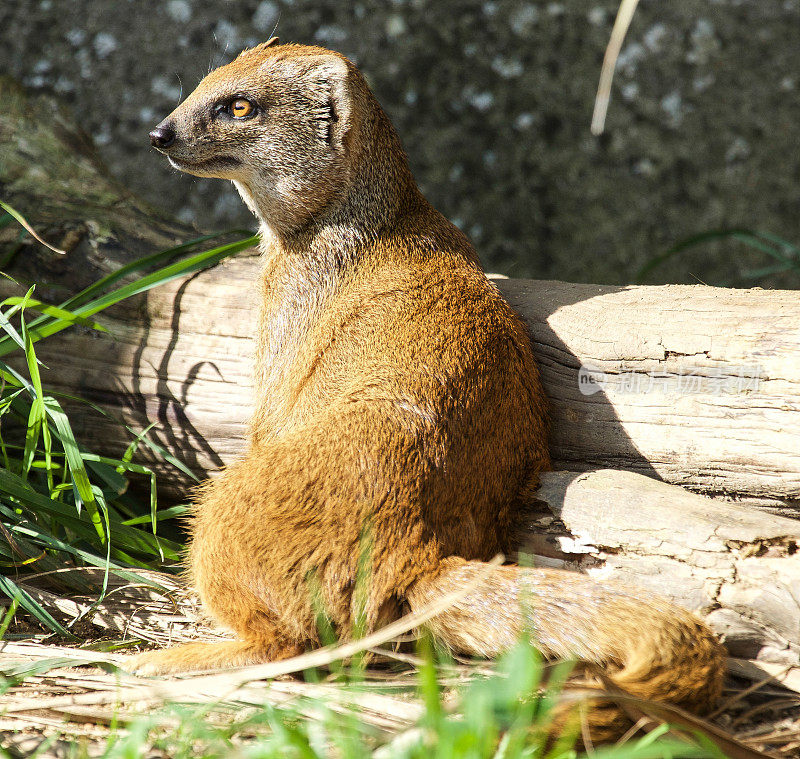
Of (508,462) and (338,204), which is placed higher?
(338,204)

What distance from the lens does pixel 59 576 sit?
91.6 inches

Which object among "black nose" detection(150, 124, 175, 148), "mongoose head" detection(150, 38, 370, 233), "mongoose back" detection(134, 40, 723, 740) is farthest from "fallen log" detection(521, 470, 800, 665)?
"black nose" detection(150, 124, 175, 148)

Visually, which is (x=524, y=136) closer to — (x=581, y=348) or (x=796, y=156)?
(x=796, y=156)

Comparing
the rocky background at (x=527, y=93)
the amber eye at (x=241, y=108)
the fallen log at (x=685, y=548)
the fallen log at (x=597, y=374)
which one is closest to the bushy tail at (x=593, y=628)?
the fallen log at (x=685, y=548)

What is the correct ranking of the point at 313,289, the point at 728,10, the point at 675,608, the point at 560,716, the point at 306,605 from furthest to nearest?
the point at 728,10 < the point at 313,289 < the point at 306,605 < the point at 675,608 < the point at 560,716

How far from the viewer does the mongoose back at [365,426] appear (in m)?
1.62

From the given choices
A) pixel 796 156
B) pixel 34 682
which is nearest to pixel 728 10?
pixel 796 156

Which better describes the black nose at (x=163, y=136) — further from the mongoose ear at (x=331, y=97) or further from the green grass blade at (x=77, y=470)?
the green grass blade at (x=77, y=470)

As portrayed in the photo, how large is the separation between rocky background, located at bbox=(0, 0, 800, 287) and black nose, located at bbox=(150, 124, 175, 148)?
7.39ft

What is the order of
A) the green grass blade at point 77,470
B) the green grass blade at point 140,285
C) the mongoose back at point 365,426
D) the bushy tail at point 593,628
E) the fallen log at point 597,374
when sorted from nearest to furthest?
the bushy tail at point 593,628 < the mongoose back at point 365,426 < the fallen log at point 597,374 < the green grass blade at point 77,470 < the green grass blade at point 140,285

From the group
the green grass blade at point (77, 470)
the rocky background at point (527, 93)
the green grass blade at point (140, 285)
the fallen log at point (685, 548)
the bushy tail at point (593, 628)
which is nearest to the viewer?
the bushy tail at point (593, 628)

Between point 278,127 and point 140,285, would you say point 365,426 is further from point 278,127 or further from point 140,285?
point 140,285

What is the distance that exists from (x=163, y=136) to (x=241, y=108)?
0.72ft

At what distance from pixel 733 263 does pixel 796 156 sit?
63 cm
